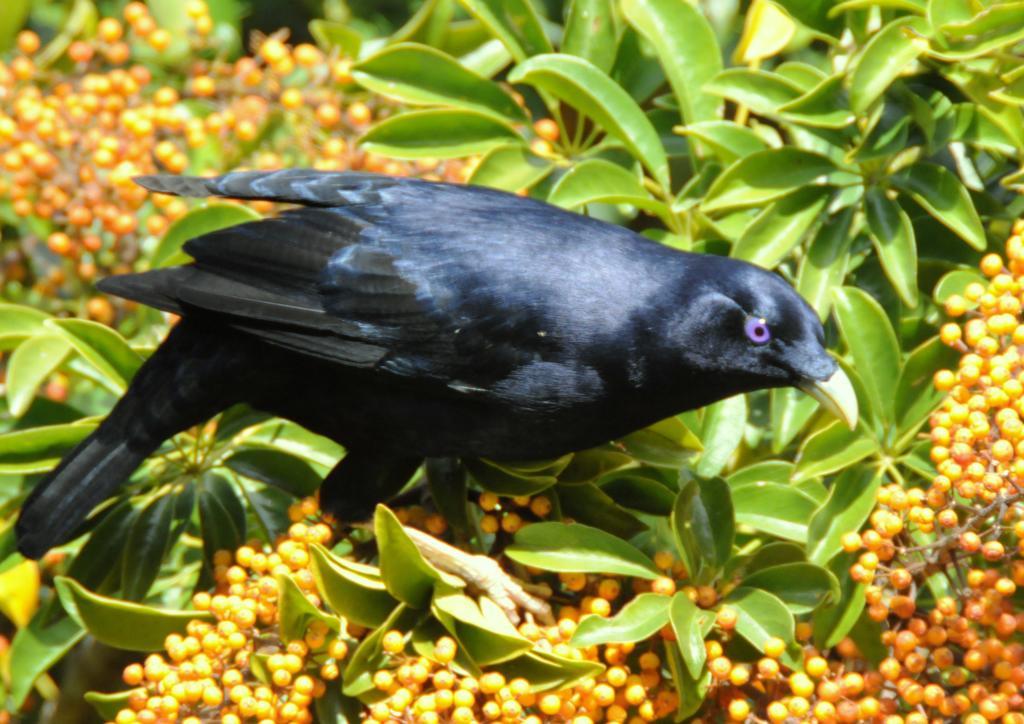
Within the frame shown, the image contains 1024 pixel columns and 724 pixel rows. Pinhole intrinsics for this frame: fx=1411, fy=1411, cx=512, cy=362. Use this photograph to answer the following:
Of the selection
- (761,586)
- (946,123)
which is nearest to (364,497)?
(761,586)

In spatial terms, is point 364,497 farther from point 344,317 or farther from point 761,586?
point 761,586

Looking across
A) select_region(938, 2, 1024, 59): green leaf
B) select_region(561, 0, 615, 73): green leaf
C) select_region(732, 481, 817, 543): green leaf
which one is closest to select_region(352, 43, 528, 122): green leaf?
select_region(561, 0, 615, 73): green leaf

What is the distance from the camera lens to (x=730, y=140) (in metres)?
3.55

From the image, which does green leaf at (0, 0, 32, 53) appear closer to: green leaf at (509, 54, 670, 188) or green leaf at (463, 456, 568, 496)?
green leaf at (509, 54, 670, 188)

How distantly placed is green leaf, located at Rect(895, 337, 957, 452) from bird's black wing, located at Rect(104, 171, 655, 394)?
0.73 m

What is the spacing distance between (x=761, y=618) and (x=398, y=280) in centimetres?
127

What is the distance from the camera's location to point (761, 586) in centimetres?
305

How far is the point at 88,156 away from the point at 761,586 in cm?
232

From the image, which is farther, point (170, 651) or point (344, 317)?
point (344, 317)

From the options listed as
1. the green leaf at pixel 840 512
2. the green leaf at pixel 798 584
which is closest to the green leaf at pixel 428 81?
the green leaf at pixel 840 512

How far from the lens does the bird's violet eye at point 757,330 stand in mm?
3322

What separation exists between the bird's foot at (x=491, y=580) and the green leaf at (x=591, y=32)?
4.70 feet

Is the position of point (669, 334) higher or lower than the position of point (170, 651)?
higher

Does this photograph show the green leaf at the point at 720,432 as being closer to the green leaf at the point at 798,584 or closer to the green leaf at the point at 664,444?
the green leaf at the point at 664,444
